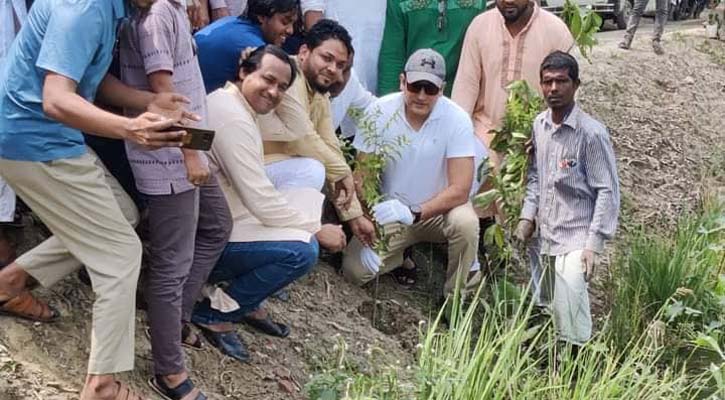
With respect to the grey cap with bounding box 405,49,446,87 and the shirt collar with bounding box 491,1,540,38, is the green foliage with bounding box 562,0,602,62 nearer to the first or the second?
the shirt collar with bounding box 491,1,540,38

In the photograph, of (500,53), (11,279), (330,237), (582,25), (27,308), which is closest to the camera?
(11,279)

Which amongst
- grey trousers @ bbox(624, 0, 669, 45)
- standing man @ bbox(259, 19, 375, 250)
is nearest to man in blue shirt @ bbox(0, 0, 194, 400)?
standing man @ bbox(259, 19, 375, 250)

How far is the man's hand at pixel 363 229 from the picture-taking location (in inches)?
187

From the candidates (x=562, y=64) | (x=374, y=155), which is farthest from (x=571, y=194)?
(x=374, y=155)

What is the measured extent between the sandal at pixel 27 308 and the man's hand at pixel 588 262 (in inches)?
96.3

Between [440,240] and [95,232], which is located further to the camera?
[440,240]

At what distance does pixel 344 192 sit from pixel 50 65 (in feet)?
6.68

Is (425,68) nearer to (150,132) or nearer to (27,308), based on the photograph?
(27,308)

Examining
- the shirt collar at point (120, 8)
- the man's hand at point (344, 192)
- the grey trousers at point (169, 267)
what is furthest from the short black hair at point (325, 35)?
the shirt collar at point (120, 8)

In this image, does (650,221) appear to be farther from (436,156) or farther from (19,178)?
(19,178)

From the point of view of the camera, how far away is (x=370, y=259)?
16.3 ft

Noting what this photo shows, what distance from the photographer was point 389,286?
544 cm

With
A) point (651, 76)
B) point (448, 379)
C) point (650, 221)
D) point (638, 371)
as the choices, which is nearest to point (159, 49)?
point (448, 379)

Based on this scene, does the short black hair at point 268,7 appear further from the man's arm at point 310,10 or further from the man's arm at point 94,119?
the man's arm at point 94,119
